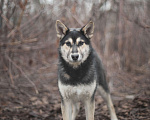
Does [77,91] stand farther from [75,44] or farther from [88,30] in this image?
[88,30]

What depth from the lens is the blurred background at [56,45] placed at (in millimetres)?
5566

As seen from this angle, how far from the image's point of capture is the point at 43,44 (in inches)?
294

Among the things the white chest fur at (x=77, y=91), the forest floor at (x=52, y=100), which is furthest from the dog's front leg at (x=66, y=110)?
the forest floor at (x=52, y=100)

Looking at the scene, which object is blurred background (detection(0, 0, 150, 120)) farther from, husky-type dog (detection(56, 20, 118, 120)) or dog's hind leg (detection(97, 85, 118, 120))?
husky-type dog (detection(56, 20, 118, 120))

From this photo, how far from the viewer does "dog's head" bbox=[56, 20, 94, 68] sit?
12.5 ft

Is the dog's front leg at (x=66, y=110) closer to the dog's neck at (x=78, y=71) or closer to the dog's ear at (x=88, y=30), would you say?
the dog's neck at (x=78, y=71)

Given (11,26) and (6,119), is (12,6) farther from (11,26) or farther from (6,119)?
(6,119)

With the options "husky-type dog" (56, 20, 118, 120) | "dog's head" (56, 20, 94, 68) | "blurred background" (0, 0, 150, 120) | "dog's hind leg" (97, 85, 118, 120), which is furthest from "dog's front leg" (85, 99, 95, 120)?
"blurred background" (0, 0, 150, 120)

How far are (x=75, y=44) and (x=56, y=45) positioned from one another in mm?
3667

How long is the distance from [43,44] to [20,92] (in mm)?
2010

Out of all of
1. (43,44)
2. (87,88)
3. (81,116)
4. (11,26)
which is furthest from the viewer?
(43,44)

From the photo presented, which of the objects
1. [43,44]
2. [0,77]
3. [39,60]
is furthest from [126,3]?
[0,77]

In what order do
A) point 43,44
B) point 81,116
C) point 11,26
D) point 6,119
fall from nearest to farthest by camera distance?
point 6,119 → point 81,116 → point 11,26 → point 43,44

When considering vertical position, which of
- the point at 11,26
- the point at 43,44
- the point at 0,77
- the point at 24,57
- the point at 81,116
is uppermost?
the point at 11,26
